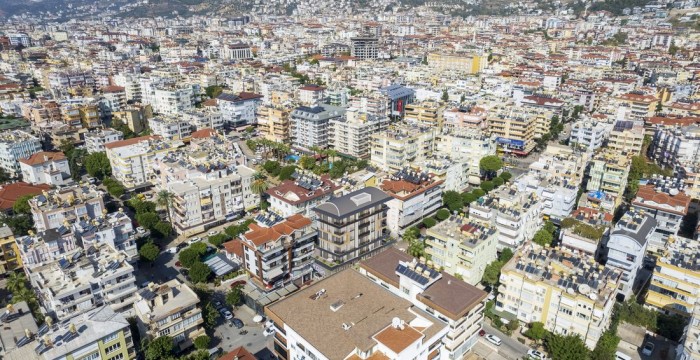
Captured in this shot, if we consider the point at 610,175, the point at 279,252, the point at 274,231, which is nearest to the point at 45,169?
the point at 274,231

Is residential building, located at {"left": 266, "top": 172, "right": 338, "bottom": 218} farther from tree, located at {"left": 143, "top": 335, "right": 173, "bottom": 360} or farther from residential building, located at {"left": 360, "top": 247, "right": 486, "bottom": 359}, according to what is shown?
tree, located at {"left": 143, "top": 335, "right": 173, "bottom": 360}

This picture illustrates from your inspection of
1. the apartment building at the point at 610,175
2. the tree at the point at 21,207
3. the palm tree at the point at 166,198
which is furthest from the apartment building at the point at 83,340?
the apartment building at the point at 610,175

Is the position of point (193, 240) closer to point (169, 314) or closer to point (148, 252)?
point (148, 252)

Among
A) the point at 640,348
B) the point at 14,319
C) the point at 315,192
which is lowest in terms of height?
the point at 640,348

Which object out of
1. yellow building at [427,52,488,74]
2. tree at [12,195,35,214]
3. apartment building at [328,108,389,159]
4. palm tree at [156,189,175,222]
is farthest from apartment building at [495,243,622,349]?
yellow building at [427,52,488,74]

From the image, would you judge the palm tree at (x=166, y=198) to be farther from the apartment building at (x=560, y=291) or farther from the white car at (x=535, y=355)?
the white car at (x=535, y=355)

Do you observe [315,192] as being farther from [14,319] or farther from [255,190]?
[14,319]

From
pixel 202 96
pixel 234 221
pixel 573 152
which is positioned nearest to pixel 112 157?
pixel 234 221
